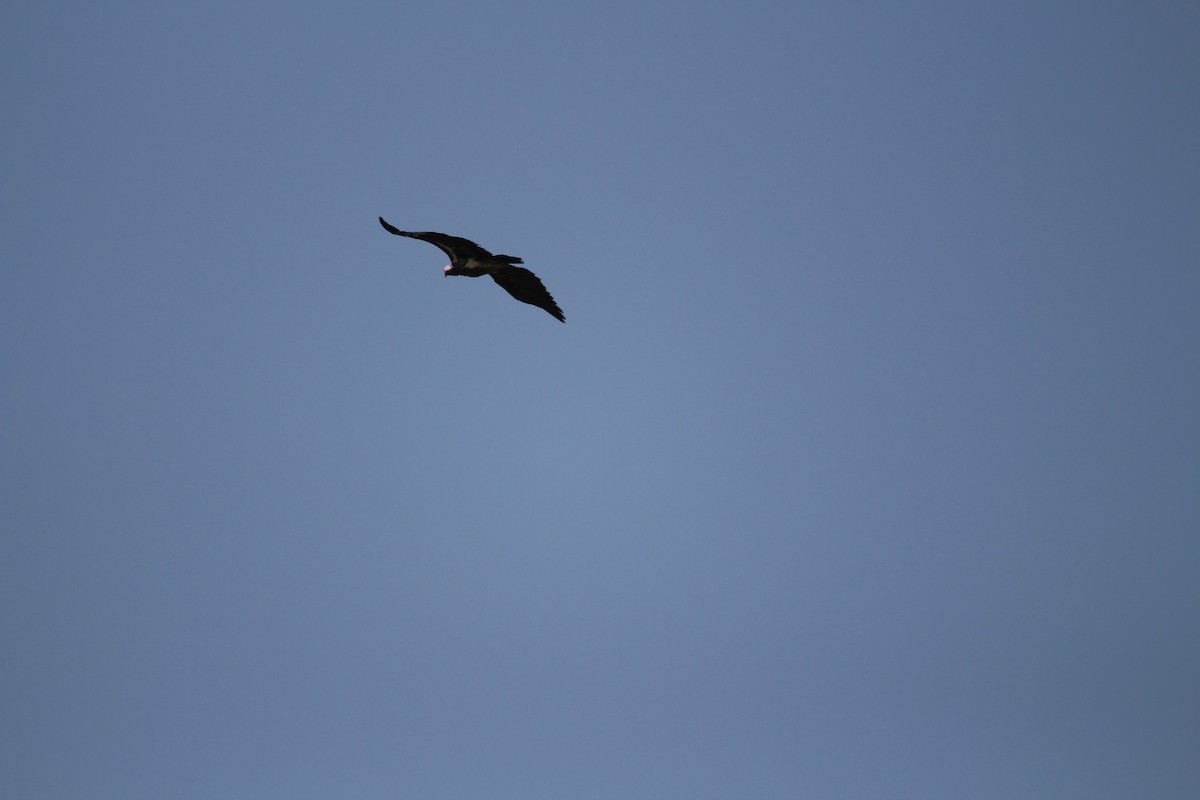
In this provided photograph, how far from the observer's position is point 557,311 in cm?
2464

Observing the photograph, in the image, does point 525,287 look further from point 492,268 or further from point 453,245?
point 453,245

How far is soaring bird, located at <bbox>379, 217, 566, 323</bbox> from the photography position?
22.2 m

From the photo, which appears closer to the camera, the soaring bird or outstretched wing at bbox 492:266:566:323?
the soaring bird

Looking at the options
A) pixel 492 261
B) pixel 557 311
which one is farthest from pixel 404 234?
pixel 557 311

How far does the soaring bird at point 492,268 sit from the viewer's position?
22.2 metres

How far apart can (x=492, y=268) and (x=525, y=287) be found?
3.51 ft

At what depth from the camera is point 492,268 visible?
23.9 m

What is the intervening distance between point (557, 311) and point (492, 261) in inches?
85.0

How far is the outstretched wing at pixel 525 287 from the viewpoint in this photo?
2412cm

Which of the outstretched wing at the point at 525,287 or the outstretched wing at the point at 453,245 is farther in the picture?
the outstretched wing at the point at 525,287

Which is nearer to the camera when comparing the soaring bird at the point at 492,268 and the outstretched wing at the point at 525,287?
the soaring bird at the point at 492,268

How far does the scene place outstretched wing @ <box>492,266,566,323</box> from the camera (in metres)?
24.1

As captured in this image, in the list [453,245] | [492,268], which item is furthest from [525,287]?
[453,245]

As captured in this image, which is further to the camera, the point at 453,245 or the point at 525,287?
the point at 525,287
